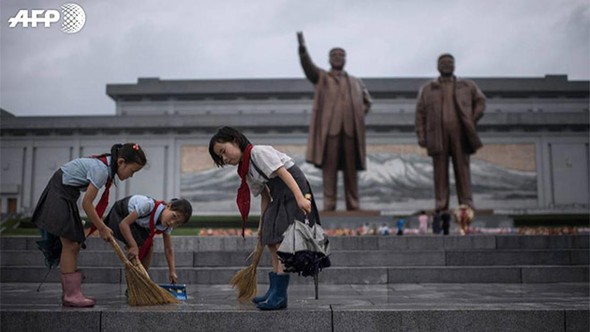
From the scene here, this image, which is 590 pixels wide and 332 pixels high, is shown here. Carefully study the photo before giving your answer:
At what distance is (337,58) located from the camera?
426 inches

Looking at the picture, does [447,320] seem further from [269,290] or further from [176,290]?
[176,290]

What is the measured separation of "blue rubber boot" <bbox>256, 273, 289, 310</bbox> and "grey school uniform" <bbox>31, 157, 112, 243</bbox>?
130 cm

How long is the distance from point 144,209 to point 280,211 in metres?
1.32

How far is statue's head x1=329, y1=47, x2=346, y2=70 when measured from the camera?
10.8 m

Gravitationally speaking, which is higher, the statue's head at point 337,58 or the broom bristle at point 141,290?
the statue's head at point 337,58

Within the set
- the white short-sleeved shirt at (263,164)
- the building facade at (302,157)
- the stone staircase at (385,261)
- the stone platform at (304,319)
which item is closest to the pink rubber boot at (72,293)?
the stone platform at (304,319)

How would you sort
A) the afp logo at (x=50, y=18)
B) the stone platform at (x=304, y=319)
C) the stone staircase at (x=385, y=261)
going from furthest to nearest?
1. the stone staircase at (x=385, y=261)
2. the afp logo at (x=50, y=18)
3. the stone platform at (x=304, y=319)

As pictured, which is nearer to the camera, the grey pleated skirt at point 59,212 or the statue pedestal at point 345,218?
the grey pleated skirt at point 59,212

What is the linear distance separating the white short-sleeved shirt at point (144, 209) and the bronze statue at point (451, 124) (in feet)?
23.5

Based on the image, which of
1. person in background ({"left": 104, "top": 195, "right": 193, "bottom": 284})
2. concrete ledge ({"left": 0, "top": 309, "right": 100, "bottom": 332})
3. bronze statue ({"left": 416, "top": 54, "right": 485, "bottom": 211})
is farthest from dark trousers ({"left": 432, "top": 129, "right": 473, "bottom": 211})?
concrete ledge ({"left": 0, "top": 309, "right": 100, "bottom": 332})

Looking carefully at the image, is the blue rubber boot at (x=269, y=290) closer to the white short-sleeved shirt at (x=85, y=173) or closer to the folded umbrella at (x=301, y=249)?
the folded umbrella at (x=301, y=249)

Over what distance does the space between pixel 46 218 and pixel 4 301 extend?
889 mm

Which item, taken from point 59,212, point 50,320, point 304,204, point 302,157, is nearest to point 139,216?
point 59,212

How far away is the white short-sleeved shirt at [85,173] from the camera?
3629 mm
